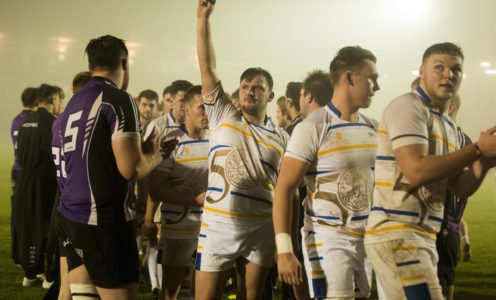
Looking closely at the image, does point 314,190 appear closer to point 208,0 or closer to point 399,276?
point 399,276

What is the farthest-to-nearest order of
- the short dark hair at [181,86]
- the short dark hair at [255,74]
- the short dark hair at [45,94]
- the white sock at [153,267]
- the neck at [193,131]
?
the short dark hair at [45,94], the short dark hair at [181,86], the white sock at [153,267], the neck at [193,131], the short dark hair at [255,74]

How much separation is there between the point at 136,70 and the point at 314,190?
4661 centimetres

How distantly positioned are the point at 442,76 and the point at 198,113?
7.79 feet

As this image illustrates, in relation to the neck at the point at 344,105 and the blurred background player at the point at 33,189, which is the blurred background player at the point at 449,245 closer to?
the neck at the point at 344,105

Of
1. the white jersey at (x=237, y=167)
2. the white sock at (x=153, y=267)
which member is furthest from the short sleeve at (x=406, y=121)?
the white sock at (x=153, y=267)

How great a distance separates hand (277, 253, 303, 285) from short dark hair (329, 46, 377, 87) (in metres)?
1.22

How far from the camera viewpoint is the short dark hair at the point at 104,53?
3.55 meters

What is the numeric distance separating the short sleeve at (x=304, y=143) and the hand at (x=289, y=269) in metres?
0.60

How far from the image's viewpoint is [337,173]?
3.66m

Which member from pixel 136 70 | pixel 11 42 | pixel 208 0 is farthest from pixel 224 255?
pixel 11 42

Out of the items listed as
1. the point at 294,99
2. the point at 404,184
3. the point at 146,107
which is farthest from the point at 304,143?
the point at 146,107

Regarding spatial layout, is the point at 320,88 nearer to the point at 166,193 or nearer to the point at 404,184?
the point at 166,193

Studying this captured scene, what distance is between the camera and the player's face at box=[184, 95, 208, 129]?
16.8 ft

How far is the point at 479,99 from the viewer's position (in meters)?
47.1
